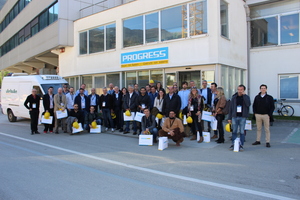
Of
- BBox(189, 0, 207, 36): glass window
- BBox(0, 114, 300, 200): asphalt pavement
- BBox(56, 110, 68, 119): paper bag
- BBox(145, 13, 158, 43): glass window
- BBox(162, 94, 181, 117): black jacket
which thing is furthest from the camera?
BBox(145, 13, 158, 43): glass window

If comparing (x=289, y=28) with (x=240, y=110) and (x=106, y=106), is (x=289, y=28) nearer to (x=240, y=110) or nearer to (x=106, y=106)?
(x=240, y=110)

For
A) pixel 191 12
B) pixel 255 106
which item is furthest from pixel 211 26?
pixel 255 106

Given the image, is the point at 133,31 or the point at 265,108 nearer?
the point at 265,108

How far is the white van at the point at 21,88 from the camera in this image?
12.2 meters

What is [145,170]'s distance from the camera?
18.2 ft

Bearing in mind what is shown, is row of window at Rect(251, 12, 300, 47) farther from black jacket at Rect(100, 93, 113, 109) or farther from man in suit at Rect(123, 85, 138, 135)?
black jacket at Rect(100, 93, 113, 109)

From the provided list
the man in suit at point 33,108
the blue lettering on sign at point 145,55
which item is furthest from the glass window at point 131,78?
the man in suit at point 33,108

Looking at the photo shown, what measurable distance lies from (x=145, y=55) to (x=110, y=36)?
3.66m

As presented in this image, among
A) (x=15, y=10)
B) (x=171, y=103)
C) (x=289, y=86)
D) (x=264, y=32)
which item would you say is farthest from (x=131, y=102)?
(x=15, y=10)

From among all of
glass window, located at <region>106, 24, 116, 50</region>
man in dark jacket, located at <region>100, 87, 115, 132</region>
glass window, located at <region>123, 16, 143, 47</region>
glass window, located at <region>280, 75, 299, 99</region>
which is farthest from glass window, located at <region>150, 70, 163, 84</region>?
glass window, located at <region>280, 75, 299, 99</region>

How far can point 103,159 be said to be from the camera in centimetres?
645

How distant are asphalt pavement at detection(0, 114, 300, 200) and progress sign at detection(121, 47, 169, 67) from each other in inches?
229

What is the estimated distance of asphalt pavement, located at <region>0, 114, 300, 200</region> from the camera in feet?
14.1

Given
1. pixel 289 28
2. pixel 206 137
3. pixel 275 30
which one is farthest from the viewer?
pixel 275 30
